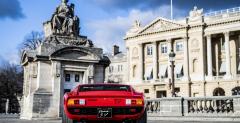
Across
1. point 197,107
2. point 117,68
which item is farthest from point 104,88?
point 117,68

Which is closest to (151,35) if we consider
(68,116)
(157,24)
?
(157,24)

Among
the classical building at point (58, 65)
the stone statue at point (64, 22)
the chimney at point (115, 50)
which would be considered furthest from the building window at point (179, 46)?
the stone statue at point (64, 22)

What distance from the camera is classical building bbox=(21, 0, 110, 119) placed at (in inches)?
852

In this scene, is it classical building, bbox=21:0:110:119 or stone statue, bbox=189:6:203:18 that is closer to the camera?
classical building, bbox=21:0:110:119

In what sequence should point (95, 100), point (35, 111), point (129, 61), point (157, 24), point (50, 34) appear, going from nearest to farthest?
1. point (95, 100)
2. point (35, 111)
3. point (50, 34)
4. point (157, 24)
5. point (129, 61)

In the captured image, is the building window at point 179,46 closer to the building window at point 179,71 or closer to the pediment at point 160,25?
the building window at point 179,71

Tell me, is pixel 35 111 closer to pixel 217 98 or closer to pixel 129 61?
pixel 217 98

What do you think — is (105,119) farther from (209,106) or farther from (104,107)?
(209,106)

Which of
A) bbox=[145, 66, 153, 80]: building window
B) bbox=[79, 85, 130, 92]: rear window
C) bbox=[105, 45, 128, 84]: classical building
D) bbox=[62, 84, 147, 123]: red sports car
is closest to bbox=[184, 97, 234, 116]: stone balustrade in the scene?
bbox=[79, 85, 130, 92]: rear window

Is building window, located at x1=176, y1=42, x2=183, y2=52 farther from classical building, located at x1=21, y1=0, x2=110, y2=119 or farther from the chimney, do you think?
classical building, located at x1=21, y1=0, x2=110, y2=119

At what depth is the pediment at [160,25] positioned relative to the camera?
8488cm

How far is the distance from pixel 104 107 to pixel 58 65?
40.1 feet

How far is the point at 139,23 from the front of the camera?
91.9 meters

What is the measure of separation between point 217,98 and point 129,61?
234 ft
